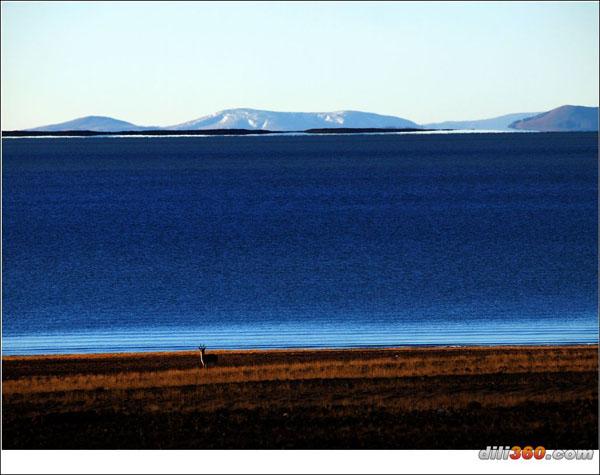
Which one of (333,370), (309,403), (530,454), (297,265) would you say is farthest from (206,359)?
(297,265)

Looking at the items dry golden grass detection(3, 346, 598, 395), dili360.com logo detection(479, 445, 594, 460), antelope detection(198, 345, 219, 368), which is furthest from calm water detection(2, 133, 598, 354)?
dili360.com logo detection(479, 445, 594, 460)

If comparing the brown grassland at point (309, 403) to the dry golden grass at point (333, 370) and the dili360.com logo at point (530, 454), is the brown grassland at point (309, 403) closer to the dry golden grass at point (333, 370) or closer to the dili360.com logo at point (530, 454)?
the dry golden grass at point (333, 370)

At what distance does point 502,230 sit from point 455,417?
2079 inches

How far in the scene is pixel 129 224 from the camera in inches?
2805

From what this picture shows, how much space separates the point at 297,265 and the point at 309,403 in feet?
107

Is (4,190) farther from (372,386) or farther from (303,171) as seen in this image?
(372,386)

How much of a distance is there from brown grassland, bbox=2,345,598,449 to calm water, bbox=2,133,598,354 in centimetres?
771

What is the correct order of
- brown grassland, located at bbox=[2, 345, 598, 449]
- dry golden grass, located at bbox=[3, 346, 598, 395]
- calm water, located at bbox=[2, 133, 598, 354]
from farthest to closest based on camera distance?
1. calm water, located at bbox=[2, 133, 598, 354]
2. dry golden grass, located at bbox=[3, 346, 598, 395]
3. brown grassland, located at bbox=[2, 345, 598, 449]

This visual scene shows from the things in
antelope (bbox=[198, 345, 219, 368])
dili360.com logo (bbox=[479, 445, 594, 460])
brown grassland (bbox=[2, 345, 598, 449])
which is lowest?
antelope (bbox=[198, 345, 219, 368])

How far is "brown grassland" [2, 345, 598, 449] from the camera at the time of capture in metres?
13.6

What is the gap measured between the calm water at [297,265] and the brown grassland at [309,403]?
25.3 ft

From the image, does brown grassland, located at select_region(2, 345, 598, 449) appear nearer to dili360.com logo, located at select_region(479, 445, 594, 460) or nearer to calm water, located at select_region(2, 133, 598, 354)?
dili360.com logo, located at select_region(479, 445, 594, 460)

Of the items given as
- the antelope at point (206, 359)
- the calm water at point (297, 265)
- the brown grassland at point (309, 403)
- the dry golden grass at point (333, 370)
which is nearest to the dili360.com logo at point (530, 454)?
the brown grassland at point (309, 403)

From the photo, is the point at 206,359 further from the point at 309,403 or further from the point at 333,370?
the point at 309,403
